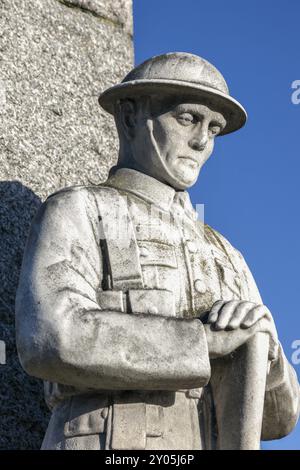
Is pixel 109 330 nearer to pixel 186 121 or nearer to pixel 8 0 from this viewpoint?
pixel 186 121

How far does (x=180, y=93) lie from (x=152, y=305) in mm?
853

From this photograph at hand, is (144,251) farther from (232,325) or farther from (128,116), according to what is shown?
(128,116)

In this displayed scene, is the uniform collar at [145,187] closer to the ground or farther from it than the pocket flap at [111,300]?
farther from it

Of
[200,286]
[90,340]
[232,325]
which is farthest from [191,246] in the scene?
[90,340]

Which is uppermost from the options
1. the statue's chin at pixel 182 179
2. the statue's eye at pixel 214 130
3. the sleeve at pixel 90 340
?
the statue's eye at pixel 214 130

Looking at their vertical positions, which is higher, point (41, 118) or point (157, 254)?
point (41, 118)

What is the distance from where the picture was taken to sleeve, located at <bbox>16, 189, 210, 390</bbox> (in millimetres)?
4488

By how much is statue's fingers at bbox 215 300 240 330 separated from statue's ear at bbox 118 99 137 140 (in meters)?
0.85

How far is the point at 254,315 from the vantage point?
470 centimetres

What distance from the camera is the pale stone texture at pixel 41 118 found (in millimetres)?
5633

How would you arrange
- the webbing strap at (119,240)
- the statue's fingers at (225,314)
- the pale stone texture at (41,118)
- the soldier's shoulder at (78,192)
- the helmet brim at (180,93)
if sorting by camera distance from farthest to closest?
1. the pale stone texture at (41,118)
2. the helmet brim at (180,93)
3. the soldier's shoulder at (78,192)
4. the webbing strap at (119,240)
5. the statue's fingers at (225,314)

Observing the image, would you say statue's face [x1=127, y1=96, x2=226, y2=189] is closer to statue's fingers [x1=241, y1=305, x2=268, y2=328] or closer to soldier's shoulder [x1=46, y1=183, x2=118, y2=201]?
soldier's shoulder [x1=46, y1=183, x2=118, y2=201]

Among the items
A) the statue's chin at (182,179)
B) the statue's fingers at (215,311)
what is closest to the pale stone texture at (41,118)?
the statue's chin at (182,179)

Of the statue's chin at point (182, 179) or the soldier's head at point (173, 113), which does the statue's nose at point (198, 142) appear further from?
the statue's chin at point (182, 179)
